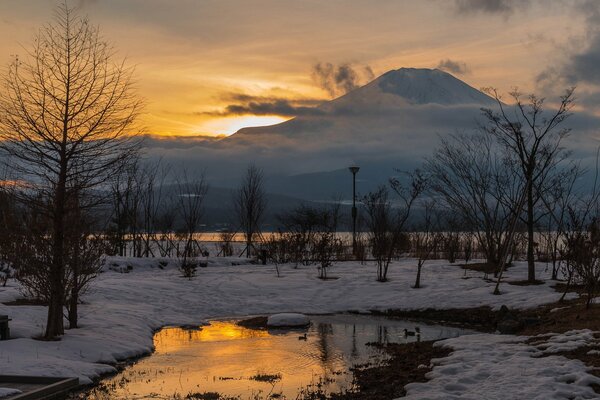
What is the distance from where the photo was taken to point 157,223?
3775 cm

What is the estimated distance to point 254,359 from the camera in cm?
1191

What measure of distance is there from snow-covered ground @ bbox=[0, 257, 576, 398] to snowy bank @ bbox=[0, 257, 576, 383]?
0.03 meters

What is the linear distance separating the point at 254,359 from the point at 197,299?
8.34m

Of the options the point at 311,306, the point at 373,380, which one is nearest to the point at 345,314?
the point at 311,306

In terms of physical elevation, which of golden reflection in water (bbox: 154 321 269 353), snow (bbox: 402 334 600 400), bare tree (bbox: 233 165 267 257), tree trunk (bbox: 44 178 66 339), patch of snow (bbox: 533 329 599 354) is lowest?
golden reflection in water (bbox: 154 321 269 353)

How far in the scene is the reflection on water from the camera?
9.60m

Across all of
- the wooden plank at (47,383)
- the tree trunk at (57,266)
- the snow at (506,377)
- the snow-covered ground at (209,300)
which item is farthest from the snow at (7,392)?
the snow at (506,377)

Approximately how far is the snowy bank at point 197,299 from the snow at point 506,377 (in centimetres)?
569

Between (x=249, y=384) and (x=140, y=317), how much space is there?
7132 mm

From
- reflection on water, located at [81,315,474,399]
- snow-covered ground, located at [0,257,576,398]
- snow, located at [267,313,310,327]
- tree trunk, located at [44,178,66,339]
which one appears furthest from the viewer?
snow, located at [267,313,310,327]

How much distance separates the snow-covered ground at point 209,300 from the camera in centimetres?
1117

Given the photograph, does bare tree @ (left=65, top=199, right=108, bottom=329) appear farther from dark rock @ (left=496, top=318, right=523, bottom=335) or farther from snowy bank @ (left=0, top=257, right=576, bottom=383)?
dark rock @ (left=496, top=318, right=523, bottom=335)

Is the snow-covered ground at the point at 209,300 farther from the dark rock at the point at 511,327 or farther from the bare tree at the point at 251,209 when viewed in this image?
the bare tree at the point at 251,209

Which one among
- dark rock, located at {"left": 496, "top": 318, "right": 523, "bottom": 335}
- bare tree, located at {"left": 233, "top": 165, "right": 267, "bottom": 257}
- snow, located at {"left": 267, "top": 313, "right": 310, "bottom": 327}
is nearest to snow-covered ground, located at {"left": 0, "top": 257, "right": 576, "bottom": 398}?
dark rock, located at {"left": 496, "top": 318, "right": 523, "bottom": 335}
